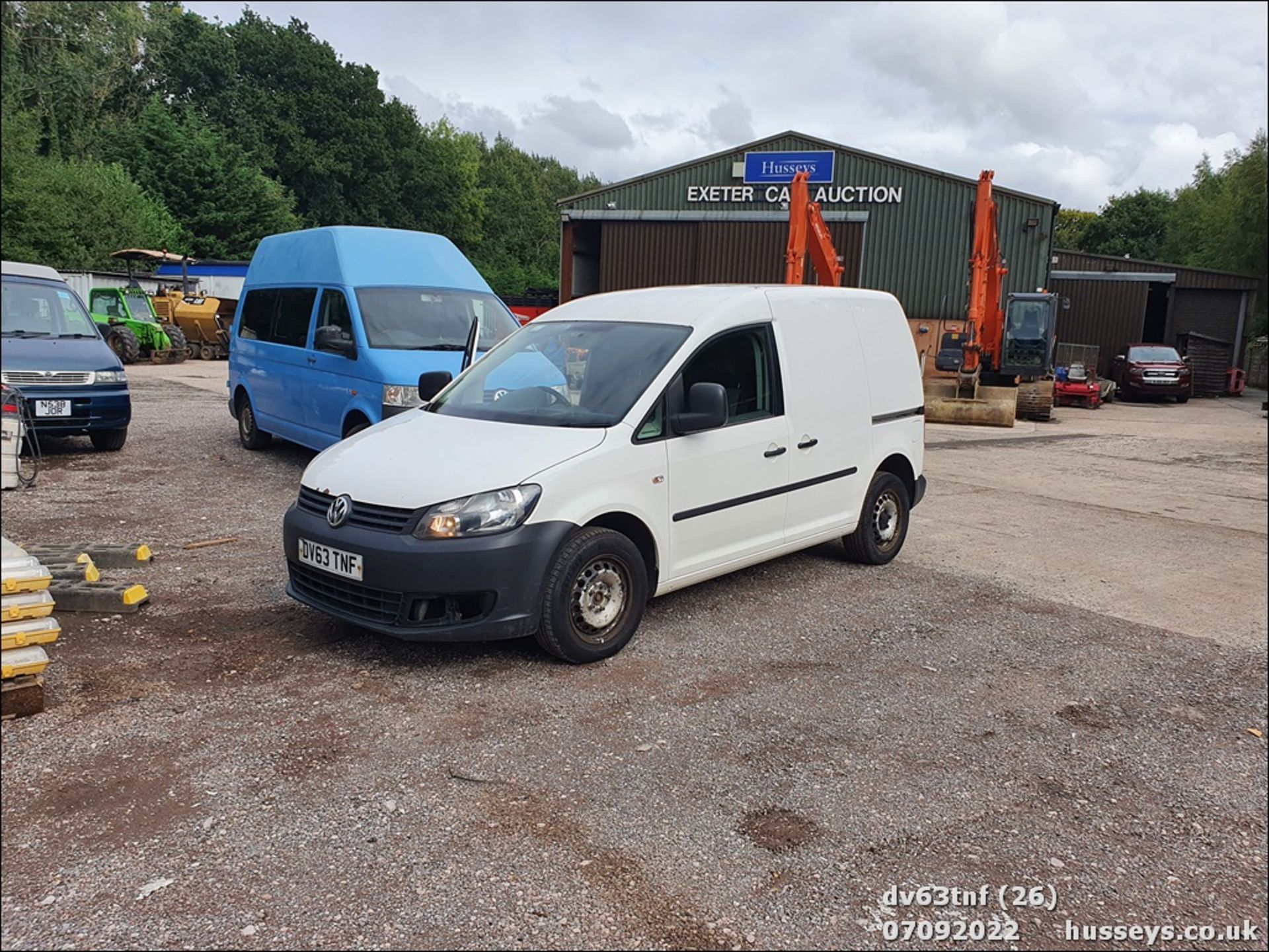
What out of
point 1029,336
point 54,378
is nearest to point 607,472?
point 54,378

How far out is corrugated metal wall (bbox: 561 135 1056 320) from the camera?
2717 centimetres

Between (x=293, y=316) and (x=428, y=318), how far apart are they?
5.55 ft

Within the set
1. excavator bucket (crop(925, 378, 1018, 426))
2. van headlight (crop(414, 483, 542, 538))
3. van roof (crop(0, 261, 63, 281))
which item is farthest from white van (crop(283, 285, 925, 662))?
excavator bucket (crop(925, 378, 1018, 426))

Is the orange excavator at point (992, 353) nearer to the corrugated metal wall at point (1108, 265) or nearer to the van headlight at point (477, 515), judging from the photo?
the corrugated metal wall at point (1108, 265)

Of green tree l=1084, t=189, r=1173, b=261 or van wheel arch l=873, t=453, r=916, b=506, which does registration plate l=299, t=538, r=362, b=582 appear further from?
green tree l=1084, t=189, r=1173, b=261

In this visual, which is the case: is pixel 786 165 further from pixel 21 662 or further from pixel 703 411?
pixel 21 662

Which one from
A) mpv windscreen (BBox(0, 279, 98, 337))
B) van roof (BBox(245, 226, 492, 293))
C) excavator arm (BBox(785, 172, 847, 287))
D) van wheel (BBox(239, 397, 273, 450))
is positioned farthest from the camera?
excavator arm (BBox(785, 172, 847, 287))

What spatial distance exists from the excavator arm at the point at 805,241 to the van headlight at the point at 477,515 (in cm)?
1316

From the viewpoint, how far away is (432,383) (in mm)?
6363

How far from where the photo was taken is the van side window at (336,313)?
8.70 m

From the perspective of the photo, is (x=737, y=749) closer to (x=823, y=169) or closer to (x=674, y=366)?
(x=674, y=366)

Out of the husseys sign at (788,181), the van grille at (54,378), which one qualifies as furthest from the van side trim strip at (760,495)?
the husseys sign at (788,181)

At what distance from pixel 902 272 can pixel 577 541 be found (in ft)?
84.9

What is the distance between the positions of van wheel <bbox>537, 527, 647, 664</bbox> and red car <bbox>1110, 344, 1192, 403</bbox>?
25.5 m
